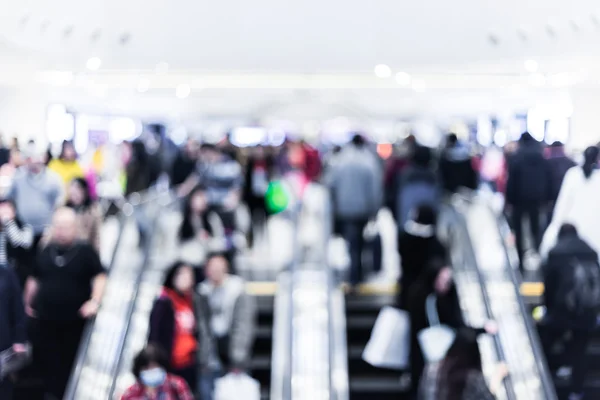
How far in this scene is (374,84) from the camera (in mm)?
A: 23391

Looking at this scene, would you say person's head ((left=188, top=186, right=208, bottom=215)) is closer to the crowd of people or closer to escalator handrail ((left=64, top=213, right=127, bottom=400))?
the crowd of people

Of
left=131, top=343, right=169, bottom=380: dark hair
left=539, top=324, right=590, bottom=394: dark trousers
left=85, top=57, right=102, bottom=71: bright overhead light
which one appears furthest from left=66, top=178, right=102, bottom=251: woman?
left=85, top=57, right=102, bottom=71: bright overhead light

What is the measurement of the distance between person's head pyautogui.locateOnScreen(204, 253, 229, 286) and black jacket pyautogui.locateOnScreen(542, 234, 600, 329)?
2595 millimetres

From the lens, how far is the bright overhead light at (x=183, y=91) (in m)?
22.1

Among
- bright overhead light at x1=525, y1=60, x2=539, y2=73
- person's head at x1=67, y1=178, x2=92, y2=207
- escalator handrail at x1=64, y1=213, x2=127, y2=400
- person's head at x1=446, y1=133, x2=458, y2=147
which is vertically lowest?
escalator handrail at x1=64, y1=213, x2=127, y2=400

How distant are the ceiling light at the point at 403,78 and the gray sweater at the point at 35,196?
1376cm

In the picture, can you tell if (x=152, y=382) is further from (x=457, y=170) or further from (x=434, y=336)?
(x=457, y=170)

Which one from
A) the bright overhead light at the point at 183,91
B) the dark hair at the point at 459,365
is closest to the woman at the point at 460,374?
the dark hair at the point at 459,365

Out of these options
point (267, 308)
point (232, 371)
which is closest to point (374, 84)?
point (267, 308)

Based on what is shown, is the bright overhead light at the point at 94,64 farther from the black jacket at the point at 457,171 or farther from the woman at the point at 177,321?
the woman at the point at 177,321

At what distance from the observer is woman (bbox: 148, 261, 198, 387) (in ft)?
20.2

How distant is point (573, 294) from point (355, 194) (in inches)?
93.6

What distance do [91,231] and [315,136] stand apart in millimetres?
19084

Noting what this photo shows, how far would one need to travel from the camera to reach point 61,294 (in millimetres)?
6422
